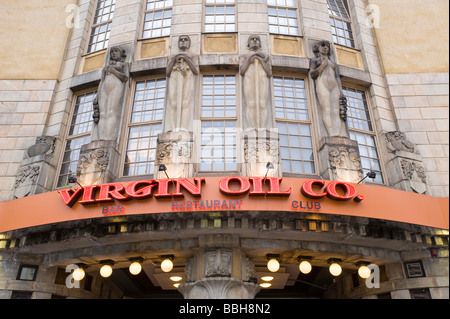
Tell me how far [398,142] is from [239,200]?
19.3ft

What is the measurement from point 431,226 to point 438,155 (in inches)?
132

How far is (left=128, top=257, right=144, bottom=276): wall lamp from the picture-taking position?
9.29 m

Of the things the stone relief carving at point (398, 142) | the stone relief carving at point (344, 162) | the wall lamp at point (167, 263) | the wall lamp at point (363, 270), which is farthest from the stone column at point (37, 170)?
the stone relief carving at point (398, 142)

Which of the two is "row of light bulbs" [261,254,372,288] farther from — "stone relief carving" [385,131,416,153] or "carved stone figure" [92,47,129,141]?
"carved stone figure" [92,47,129,141]

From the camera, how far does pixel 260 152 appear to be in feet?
31.6

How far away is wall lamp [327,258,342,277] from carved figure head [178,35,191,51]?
25.9ft

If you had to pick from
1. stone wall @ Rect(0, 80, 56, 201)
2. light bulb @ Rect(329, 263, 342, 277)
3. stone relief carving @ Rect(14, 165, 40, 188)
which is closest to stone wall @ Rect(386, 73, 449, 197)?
light bulb @ Rect(329, 263, 342, 277)

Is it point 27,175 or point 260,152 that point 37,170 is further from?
point 260,152

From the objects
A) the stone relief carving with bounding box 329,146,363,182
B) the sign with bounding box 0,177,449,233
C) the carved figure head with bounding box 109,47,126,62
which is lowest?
the sign with bounding box 0,177,449,233

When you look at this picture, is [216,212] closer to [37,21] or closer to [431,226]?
[431,226]

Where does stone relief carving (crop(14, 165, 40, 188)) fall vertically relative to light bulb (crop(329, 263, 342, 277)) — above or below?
above

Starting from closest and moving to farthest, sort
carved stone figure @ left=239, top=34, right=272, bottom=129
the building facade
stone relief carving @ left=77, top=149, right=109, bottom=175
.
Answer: the building facade < stone relief carving @ left=77, top=149, right=109, bottom=175 < carved stone figure @ left=239, top=34, right=272, bottom=129

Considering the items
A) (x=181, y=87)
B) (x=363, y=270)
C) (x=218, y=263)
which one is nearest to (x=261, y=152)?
(x=218, y=263)
